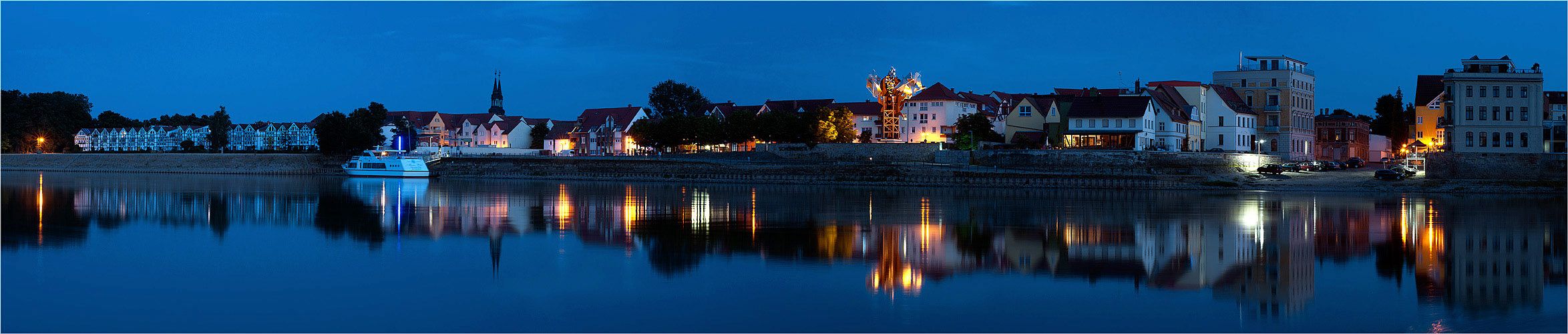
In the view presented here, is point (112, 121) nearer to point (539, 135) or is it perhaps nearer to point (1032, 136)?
point (539, 135)

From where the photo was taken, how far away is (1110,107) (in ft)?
210

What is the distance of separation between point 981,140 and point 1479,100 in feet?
91.2

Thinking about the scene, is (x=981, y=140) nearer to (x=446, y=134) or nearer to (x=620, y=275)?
(x=620, y=275)

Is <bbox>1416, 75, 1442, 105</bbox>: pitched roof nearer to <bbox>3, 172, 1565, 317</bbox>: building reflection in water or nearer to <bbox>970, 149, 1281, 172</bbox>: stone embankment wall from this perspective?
<bbox>970, 149, 1281, 172</bbox>: stone embankment wall

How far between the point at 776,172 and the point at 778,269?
45008 millimetres

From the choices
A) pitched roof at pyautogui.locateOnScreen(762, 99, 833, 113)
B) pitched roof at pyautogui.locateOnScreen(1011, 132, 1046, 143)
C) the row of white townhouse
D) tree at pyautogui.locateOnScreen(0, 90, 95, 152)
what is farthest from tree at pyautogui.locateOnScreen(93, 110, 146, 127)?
pitched roof at pyautogui.locateOnScreen(1011, 132, 1046, 143)

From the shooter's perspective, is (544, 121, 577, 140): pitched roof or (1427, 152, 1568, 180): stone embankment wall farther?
(544, 121, 577, 140): pitched roof

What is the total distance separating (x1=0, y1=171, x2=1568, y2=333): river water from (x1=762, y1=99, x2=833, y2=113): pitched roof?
58610mm

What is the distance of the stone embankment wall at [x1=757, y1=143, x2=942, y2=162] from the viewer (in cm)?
6812

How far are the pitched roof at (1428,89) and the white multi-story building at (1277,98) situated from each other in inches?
285

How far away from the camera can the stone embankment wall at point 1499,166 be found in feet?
164

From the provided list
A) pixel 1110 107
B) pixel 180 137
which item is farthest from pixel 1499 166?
pixel 180 137

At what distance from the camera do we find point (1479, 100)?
51.7 m

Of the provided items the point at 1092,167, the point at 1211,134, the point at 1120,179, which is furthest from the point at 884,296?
the point at 1211,134
